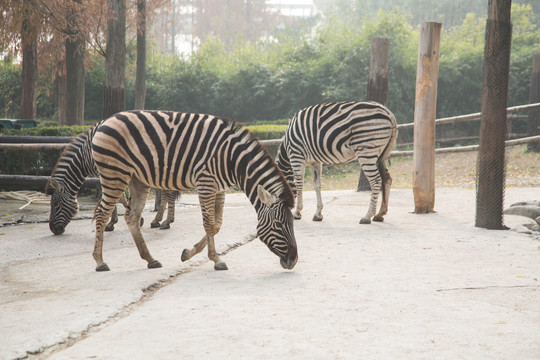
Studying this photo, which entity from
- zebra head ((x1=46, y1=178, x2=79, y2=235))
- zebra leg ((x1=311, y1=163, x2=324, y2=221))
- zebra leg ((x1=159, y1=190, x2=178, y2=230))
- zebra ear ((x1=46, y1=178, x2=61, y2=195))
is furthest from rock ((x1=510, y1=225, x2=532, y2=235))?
zebra ear ((x1=46, y1=178, x2=61, y2=195))

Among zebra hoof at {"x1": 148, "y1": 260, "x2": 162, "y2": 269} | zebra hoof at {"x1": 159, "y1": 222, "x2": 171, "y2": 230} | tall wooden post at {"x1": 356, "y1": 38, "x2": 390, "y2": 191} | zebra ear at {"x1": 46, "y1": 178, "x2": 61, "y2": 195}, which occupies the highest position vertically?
tall wooden post at {"x1": 356, "y1": 38, "x2": 390, "y2": 191}

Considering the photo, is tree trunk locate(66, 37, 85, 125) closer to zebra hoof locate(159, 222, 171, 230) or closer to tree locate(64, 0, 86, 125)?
tree locate(64, 0, 86, 125)

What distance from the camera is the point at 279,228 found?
16.3ft

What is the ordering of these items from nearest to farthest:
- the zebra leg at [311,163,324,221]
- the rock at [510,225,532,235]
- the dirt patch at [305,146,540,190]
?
the rock at [510,225,532,235] < the zebra leg at [311,163,324,221] < the dirt patch at [305,146,540,190]

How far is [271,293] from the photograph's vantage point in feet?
14.0

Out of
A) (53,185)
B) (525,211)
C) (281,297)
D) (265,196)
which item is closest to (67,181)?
(53,185)

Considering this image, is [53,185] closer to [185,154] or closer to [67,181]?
[67,181]

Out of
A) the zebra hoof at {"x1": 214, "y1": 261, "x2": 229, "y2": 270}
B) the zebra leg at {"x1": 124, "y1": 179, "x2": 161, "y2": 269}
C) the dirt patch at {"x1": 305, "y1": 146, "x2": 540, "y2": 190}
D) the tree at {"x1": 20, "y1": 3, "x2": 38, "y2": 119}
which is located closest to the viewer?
the zebra hoof at {"x1": 214, "y1": 261, "x2": 229, "y2": 270}

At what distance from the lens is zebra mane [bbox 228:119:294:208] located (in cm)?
501

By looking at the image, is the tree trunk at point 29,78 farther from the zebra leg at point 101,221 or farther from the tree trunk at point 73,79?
the zebra leg at point 101,221

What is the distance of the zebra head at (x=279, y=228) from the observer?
4949mm

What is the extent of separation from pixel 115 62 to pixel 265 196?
7.02 meters

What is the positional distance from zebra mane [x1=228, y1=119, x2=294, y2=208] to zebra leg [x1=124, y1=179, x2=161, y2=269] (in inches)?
43.6

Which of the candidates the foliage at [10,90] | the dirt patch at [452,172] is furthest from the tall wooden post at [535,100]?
the foliage at [10,90]
